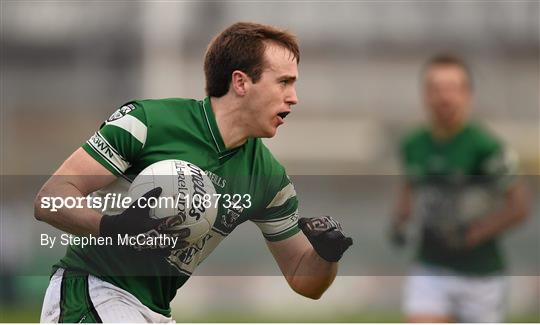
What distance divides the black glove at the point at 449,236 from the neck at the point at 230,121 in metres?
1.24

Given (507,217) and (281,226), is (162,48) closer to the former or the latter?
(281,226)

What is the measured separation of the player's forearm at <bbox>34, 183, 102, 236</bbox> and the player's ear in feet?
2.25

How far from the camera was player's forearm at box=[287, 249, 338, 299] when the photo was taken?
3951 mm

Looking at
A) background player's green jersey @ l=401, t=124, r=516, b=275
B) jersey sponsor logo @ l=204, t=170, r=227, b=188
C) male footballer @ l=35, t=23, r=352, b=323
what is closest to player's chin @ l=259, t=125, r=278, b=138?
male footballer @ l=35, t=23, r=352, b=323

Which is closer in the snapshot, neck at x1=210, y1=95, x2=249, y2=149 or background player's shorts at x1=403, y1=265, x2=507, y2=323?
neck at x1=210, y1=95, x2=249, y2=149

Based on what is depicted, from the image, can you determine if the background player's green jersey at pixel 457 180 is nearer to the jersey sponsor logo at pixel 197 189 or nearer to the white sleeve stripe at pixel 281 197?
the white sleeve stripe at pixel 281 197

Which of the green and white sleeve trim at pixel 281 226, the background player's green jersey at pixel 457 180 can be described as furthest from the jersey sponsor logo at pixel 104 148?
the background player's green jersey at pixel 457 180

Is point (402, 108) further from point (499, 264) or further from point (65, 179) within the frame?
point (65, 179)

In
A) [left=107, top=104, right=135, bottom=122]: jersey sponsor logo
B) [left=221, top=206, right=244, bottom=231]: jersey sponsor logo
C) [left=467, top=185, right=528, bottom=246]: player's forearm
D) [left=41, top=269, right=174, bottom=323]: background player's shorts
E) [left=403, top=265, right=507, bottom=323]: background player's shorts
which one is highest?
[left=107, top=104, right=135, bottom=122]: jersey sponsor logo

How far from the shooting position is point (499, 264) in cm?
506

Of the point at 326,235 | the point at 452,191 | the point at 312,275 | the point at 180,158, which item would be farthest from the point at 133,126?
the point at 452,191

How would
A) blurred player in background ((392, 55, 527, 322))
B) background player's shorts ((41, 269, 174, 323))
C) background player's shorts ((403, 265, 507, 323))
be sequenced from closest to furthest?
background player's shorts ((41, 269, 174, 323)), blurred player in background ((392, 55, 527, 322)), background player's shorts ((403, 265, 507, 323))

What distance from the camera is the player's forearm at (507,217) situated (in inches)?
183

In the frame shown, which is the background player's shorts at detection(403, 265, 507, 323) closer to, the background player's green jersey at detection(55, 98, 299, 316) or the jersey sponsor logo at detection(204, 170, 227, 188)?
the background player's green jersey at detection(55, 98, 299, 316)
